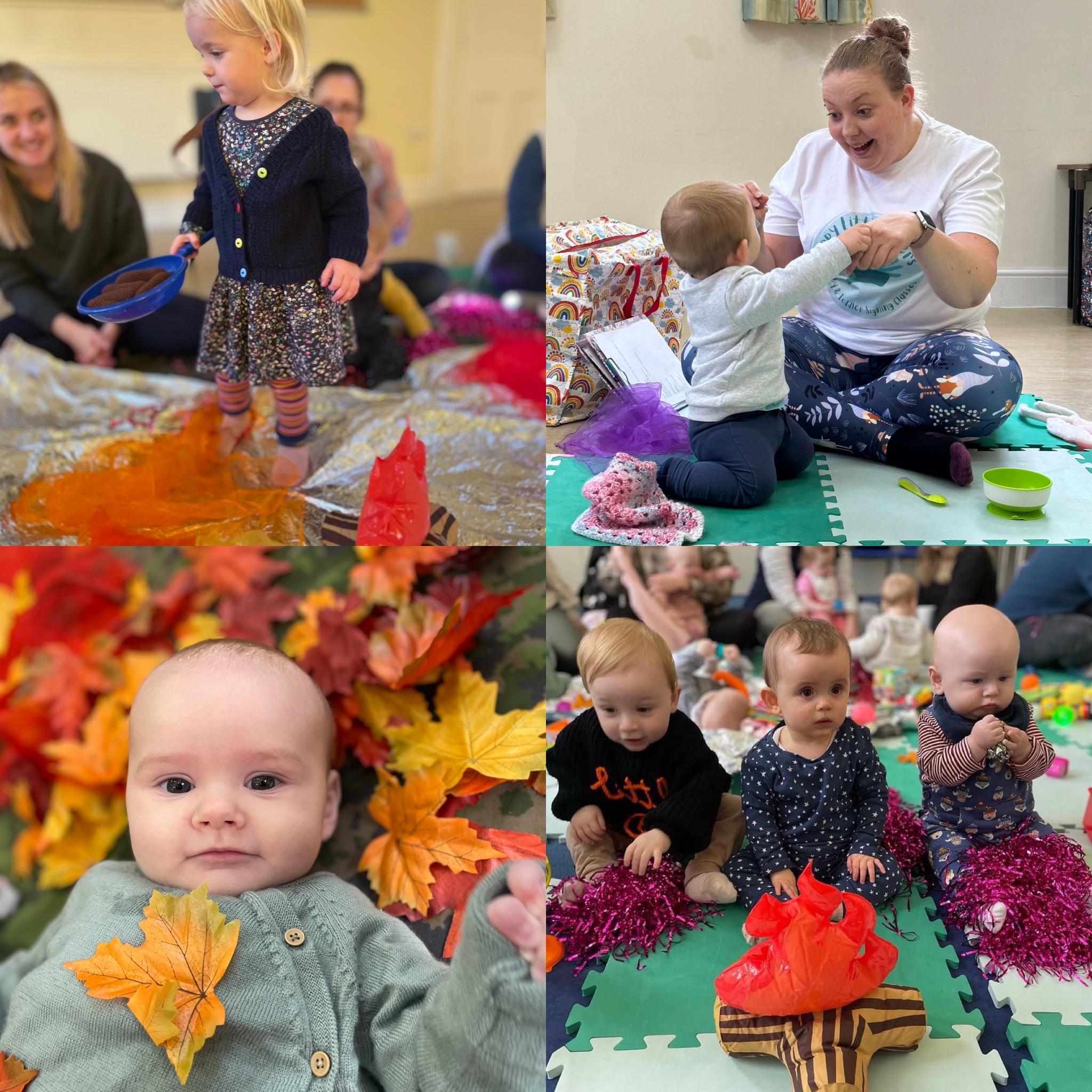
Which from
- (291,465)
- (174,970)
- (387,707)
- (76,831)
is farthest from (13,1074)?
(291,465)

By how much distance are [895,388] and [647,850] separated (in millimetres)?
795

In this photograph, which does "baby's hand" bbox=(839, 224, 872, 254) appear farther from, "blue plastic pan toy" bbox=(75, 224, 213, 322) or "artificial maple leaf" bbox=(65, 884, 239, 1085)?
"artificial maple leaf" bbox=(65, 884, 239, 1085)

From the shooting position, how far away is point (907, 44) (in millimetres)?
1280

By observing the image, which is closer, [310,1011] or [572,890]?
[310,1011]

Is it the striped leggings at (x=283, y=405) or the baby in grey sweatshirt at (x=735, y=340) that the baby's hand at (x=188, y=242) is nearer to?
the striped leggings at (x=283, y=405)

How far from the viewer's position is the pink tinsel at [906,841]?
1.21m

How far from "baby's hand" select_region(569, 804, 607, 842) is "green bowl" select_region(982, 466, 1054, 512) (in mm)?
716

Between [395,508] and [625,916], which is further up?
[395,508]

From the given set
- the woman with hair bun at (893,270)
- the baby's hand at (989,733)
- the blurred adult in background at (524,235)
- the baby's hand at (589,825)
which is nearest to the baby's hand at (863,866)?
the baby's hand at (989,733)

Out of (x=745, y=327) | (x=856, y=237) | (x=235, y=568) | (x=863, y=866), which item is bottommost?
(x=863, y=866)

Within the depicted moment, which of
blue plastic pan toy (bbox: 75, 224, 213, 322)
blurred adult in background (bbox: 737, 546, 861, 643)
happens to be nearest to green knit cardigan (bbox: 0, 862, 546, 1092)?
blue plastic pan toy (bbox: 75, 224, 213, 322)

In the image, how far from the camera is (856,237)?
1356mm

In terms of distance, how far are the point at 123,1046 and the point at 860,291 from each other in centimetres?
124

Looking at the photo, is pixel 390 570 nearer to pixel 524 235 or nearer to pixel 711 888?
pixel 711 888
